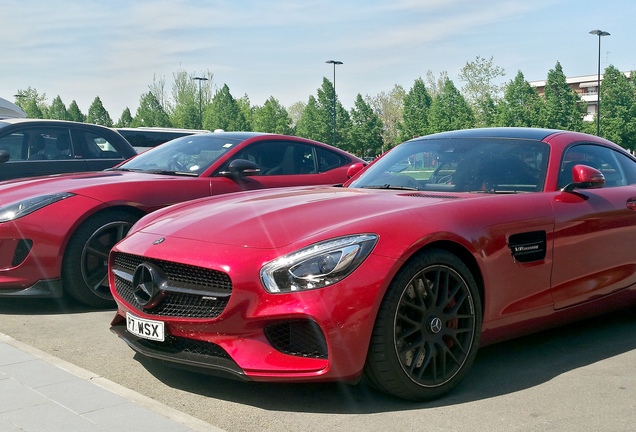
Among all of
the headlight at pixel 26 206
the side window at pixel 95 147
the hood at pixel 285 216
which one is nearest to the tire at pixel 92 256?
the headlight at pixel 26 206

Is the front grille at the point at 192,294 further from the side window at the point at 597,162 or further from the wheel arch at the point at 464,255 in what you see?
the side window at the point at 597,162

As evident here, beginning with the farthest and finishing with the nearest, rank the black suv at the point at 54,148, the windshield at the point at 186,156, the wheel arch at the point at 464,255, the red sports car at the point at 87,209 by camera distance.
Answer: the black suv at the point at 54,148 < the windshield at the point at 186,156 < the red sports car at the point at 87,209 < the wheel arch at the point at 464,255

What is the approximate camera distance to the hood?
324 cm

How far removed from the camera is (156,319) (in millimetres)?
3328

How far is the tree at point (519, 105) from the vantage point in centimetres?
5503

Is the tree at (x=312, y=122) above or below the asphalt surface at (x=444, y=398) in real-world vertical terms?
above

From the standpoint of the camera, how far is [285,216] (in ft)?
11.5

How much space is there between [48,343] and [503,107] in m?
54.9

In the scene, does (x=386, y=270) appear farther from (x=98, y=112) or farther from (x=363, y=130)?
(x=98, y=112)

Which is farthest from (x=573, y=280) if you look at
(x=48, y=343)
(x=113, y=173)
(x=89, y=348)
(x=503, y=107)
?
(x=503, y=107)

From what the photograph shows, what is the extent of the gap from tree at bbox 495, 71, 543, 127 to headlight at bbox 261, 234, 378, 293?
179ft

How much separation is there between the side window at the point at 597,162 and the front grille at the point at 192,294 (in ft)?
8.03

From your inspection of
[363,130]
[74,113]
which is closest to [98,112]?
[74,113]

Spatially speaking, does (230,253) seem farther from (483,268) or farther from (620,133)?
(620,133)
